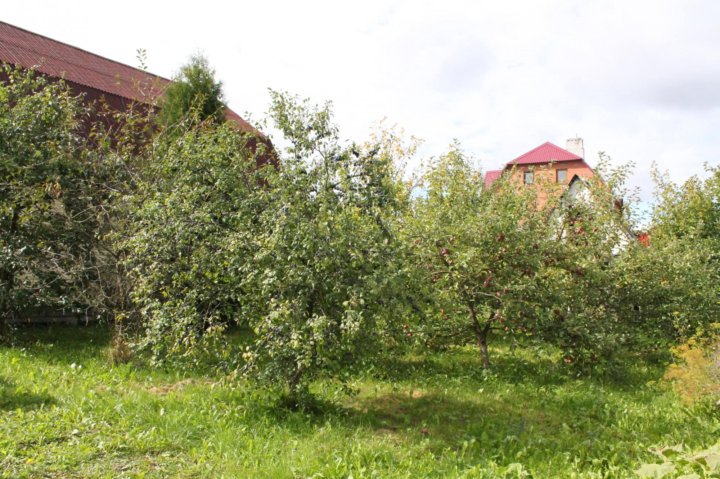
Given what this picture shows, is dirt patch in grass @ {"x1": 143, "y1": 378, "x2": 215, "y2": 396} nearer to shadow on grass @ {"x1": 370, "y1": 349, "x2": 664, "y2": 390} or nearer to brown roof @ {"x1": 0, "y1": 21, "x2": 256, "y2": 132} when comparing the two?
shadow on grass @ {"x1": 370, "y1": 349, "x2": 664, "y2": 390}

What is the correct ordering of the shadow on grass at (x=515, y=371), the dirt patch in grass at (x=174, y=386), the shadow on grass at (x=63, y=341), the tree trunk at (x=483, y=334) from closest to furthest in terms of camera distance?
1. the dirt patch in grass at (x=174, y=386)
2. the shadow on grass at (x=63, y=341)
3. the shadow on grass at (x=515, y=371)
4. the tree trunk at (x=483, y=334)

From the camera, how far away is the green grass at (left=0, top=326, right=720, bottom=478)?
5020 mm

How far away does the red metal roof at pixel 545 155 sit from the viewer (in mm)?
35312

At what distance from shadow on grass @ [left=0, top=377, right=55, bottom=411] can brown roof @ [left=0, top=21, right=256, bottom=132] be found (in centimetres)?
1069

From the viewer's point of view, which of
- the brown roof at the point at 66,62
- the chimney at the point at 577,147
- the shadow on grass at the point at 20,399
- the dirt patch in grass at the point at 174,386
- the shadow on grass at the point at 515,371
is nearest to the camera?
the shadow on grass at the point at 20,399

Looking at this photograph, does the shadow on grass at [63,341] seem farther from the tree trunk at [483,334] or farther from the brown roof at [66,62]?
the brown roof at [66,62]

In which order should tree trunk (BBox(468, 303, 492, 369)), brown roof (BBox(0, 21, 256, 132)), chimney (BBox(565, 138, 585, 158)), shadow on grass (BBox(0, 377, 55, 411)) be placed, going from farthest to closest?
chimney (BBox(565, 138, 585, 158))
brown roof (BBox(0, 21, 256, 132))
tree trunk (BBox(468, 303, 492, 369))
shadow on grass (BBox(0, 377, 55, 411))

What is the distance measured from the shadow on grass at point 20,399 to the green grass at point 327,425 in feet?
0.06

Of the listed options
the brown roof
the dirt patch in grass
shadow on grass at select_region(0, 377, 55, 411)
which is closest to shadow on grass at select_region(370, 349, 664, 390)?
the dirt patch in grass

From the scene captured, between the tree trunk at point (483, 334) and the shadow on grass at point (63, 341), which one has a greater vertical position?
the tree trunk at point (483, 334)

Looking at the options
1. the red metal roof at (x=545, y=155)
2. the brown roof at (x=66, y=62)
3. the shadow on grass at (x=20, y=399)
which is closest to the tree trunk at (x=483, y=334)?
the shadow on grass at (x=20, y=399)

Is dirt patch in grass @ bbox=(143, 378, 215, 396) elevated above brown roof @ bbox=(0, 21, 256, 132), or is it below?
below

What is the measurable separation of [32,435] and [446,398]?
5.09 metres

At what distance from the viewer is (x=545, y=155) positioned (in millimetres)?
36062
